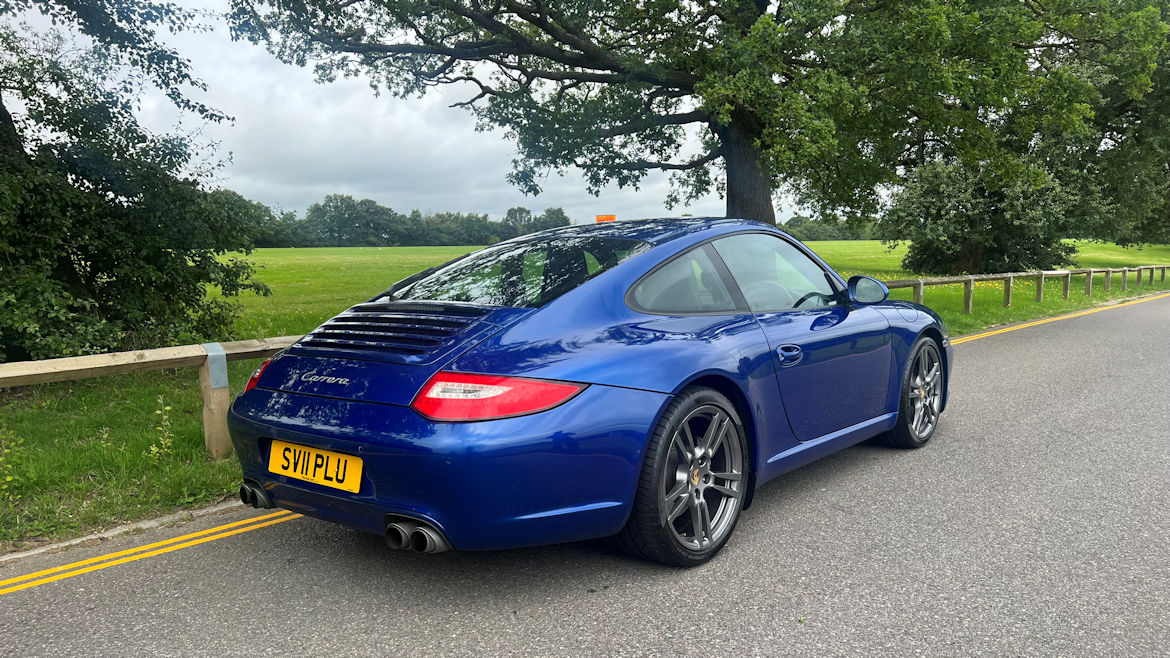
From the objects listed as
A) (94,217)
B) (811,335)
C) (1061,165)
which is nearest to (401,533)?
(811,335)

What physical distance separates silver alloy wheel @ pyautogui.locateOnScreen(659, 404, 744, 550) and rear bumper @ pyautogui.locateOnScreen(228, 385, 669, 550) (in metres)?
0.26

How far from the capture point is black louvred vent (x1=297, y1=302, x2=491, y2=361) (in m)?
2.98

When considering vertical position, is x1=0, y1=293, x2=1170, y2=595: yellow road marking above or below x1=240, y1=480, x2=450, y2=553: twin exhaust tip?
below

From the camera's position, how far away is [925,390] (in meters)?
5.16

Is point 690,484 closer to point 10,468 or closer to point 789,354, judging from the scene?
point 789,354

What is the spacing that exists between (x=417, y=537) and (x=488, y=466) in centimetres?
38

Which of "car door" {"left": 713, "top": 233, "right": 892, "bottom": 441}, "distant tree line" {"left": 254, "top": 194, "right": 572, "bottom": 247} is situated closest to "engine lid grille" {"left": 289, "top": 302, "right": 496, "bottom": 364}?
"car door" {"left": 713, "top": 233, "right": 892, "bottom": 441}

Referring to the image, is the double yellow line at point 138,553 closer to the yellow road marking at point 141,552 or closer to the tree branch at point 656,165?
the yellow road marking at point 141,552

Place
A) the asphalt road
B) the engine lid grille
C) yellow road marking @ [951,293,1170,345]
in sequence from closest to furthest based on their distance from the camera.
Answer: the asphalt road
the engine lid grille
yellow road marking @ [951,293,1170,345]

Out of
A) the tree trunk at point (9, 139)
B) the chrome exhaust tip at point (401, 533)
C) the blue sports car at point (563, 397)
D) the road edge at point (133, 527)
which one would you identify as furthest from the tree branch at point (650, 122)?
the chrome exhaust tip at point (401, 533)

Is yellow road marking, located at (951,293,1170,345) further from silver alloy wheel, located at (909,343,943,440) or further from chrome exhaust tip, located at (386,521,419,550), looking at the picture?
chrome exhaust tip, located at (386,521,419,550)

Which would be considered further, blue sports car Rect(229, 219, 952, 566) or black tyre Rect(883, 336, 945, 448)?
black tyre Rect(883, 336, 945, 448)

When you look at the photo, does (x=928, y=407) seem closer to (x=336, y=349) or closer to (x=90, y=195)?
(x=336, y=349)

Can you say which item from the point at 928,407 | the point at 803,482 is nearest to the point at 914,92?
the point at 928,407
